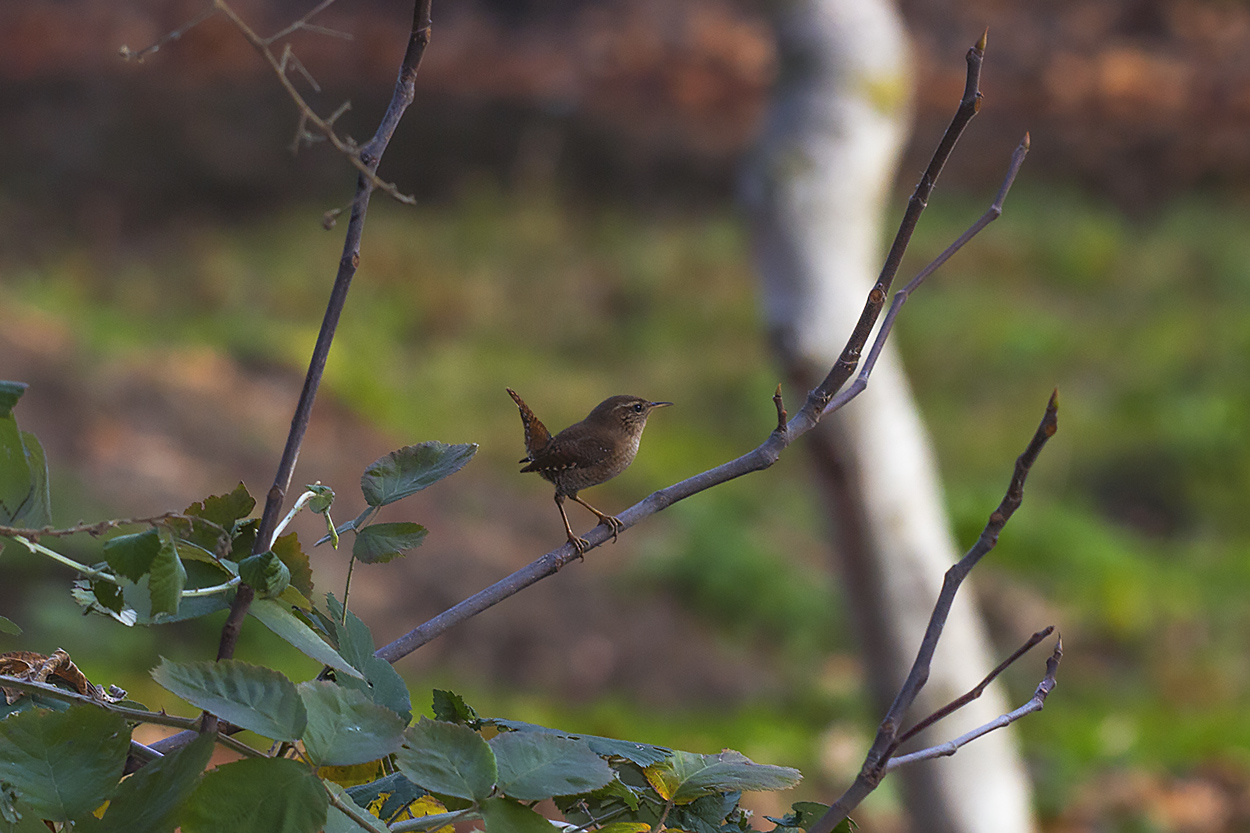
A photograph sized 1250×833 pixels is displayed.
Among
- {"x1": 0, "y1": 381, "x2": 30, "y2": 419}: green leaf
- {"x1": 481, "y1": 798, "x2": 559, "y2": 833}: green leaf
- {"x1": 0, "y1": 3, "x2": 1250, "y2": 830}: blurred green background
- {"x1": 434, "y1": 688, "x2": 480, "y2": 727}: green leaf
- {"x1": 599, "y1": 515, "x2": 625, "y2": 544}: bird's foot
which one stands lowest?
{"x1": 481, "y1": 798, "x2": 559, "y2": 833}: green leaf

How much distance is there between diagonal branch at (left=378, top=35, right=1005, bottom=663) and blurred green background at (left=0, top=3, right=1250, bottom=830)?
3589 millimetres

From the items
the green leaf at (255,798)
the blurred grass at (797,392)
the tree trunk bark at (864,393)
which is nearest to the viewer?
the green leaf at (255,798)

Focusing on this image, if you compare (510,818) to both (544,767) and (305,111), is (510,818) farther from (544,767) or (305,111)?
(305,111)

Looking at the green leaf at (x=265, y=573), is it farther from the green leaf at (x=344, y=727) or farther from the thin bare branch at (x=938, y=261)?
the thin bare branch at (x=938, y=261)

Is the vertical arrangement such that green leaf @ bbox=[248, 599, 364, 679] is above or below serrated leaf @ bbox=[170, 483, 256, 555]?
below

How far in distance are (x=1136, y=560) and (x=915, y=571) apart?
355 cm

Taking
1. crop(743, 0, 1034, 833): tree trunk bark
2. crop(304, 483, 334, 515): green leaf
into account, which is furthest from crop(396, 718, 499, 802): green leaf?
crop(743, 0, 1034, 833): tree trunk bark

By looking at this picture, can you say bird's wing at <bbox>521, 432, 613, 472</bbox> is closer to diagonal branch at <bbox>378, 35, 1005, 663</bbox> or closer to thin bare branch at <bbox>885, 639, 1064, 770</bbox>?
diagonal branch at <bbox>378, 35, 1005, 663</bbox>

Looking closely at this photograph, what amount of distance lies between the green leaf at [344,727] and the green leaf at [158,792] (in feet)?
0.20

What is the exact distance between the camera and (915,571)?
3418mm

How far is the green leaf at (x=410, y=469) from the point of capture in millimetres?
946

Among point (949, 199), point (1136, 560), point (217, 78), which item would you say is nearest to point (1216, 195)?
point (949, 199)

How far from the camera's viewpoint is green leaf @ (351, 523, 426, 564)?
93 centimetres

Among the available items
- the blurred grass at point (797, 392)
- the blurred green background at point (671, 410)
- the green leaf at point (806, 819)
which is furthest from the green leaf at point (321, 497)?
the blurred grass at point (797, 392)
